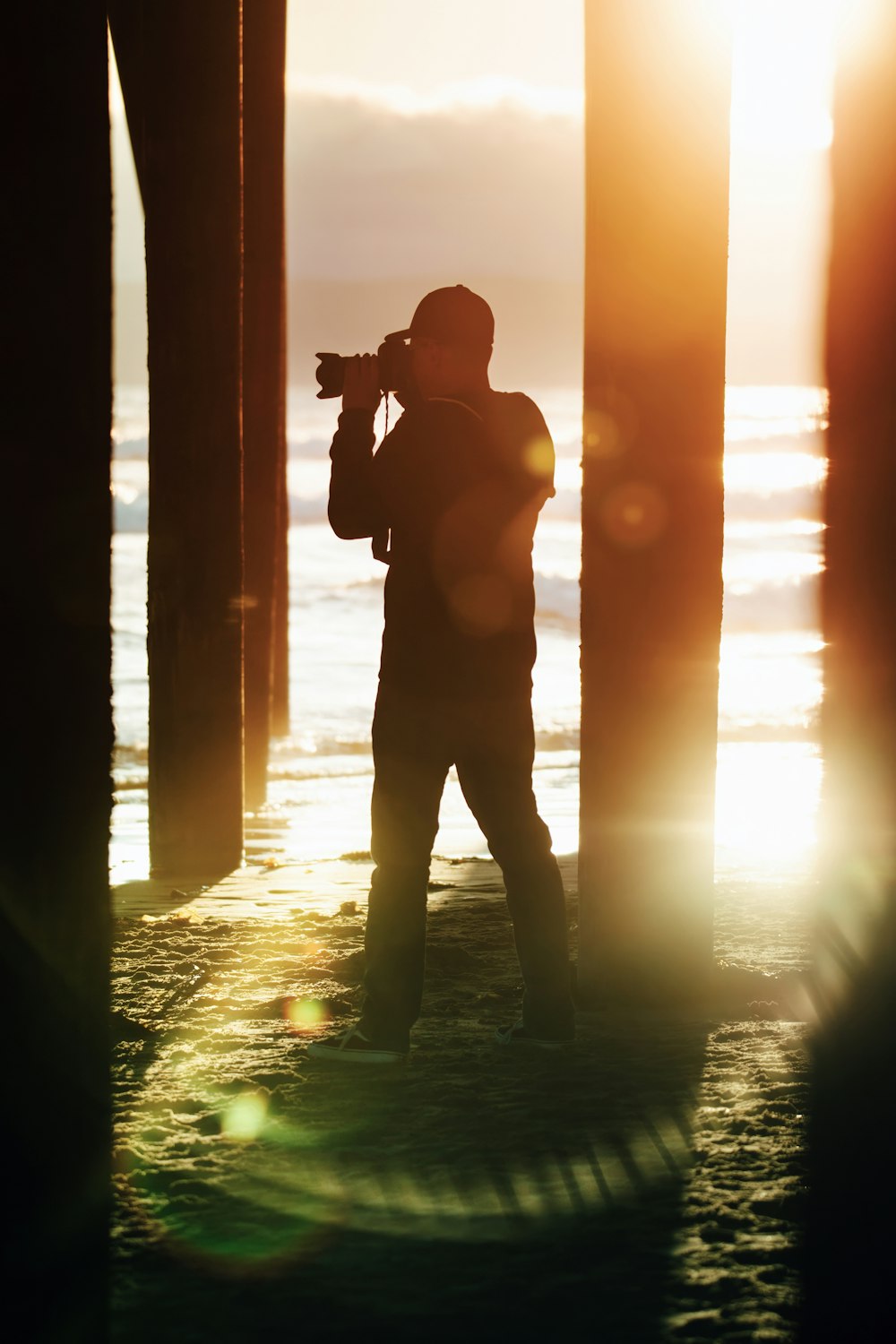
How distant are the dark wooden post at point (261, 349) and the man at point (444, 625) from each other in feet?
18.0

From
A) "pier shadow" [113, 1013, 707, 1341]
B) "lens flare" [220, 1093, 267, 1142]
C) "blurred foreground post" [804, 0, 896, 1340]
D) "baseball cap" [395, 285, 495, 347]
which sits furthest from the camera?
"blurred foreground post" [804, 0, 896, 1340]

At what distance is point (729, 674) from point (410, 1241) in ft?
67.6

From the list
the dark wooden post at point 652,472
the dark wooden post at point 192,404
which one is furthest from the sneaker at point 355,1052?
Result: the dark wooden post at point 192,404

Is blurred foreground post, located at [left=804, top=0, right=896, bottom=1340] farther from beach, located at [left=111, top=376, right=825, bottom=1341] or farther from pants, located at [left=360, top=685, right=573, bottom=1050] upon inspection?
pants, located at [left=360, top=685, right=573, bottom=1050]

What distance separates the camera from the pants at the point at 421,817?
3.92 m

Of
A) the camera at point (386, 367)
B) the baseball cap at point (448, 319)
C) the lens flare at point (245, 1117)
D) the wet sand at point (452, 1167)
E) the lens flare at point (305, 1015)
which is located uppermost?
the baseball cap at point (448, 319)

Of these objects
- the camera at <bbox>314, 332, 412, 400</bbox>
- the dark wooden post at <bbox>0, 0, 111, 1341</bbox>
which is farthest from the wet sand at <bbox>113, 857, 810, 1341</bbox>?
the camera at <bbox>314, 332, 412, 400</bbox>

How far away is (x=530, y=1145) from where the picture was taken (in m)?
3.27

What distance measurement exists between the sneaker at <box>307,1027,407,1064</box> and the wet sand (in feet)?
0.16

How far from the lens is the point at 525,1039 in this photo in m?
4.09

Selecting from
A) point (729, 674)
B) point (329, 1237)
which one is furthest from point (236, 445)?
point (729, 674)

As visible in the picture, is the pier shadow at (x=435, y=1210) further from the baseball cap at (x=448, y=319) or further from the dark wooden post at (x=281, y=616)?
the dark wooden post at (x=281, y=616)

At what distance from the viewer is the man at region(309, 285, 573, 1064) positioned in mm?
3875

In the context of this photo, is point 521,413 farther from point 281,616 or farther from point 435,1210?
point 281,616
